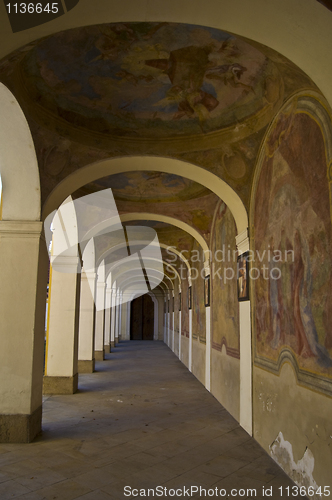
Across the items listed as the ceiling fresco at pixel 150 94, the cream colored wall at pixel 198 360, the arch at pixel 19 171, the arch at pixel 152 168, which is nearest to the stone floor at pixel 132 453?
the cream colored wall at pixel 198 360

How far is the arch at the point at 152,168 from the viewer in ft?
25.8

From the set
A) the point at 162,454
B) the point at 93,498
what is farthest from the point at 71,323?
the point at 93,498

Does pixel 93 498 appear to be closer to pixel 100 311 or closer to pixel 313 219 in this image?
pixel 313 219

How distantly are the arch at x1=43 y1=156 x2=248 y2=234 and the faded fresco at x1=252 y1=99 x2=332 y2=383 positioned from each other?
1.05 m

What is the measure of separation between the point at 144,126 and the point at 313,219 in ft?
14.8

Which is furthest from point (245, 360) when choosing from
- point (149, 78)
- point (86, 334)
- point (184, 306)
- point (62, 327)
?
point (184, 306)

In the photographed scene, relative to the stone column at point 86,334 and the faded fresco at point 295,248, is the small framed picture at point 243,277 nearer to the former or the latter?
the faded fresco at point 295,248

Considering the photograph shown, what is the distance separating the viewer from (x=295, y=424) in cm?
510

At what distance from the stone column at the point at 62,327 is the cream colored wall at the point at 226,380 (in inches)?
155

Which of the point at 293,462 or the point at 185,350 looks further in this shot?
the point at 185,350

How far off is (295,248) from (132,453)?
3932 mm

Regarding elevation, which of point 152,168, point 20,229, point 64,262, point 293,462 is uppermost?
point 152,168

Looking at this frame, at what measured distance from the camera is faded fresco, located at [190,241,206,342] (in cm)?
1362

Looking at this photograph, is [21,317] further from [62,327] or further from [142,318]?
[142,318]
